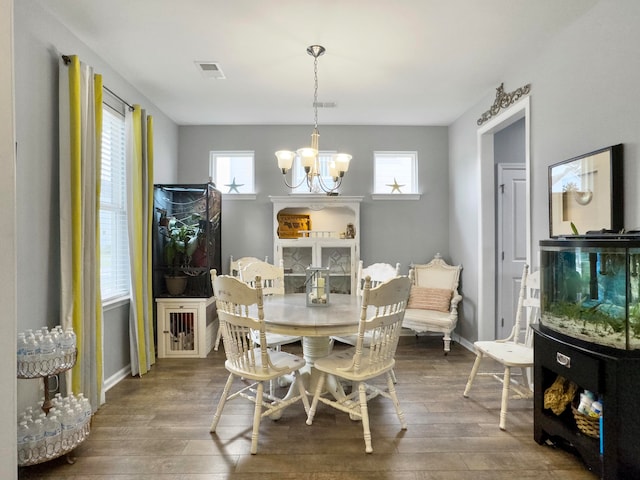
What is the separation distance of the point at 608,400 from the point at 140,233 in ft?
11.7

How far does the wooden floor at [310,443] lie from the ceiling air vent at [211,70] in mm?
2702

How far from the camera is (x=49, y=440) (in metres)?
1.94

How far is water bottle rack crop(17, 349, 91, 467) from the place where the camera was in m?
1.90

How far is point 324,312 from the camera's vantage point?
261 cm

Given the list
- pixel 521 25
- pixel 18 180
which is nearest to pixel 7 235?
pixel 18 180

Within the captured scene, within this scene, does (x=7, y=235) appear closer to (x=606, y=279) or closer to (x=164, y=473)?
(x=164, y=473)

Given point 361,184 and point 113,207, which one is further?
point 361,184

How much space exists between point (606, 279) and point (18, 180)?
3.20 m

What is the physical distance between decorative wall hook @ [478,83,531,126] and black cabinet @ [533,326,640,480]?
2126 mm

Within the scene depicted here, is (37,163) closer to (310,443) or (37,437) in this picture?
(37,437)

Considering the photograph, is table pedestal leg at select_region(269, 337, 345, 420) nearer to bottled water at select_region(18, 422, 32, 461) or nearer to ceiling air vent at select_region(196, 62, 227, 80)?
bottled water at select_region(18, 422, 32, 461)

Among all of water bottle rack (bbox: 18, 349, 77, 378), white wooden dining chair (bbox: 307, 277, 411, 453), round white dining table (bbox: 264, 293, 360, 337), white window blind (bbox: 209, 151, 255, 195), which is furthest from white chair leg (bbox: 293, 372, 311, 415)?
white window blind (bbox: 209, 151, 255, 195)

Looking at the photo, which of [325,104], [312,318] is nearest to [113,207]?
[312,318]

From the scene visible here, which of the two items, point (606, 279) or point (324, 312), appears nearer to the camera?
point (606, 279)
